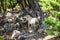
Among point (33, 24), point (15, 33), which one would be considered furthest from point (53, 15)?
point (33, 24)

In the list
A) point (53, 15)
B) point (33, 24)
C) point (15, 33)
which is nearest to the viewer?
point (53, 15)

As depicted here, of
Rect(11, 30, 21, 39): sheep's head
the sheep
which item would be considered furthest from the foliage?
the sheep

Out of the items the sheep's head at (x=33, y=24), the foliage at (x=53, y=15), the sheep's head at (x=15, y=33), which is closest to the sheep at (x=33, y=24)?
the sheep's head at (x=33, y=24)

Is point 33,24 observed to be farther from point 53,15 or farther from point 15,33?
point 53,15

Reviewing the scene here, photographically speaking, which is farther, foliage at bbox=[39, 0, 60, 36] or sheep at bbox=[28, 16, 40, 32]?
sheep at bbox=[28, 16, 40, 32]

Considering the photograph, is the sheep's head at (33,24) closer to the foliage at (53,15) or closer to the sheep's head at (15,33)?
the sheep's head at (15,33)

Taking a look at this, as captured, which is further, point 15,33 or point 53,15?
point 15,33

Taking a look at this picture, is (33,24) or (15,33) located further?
(33,24)

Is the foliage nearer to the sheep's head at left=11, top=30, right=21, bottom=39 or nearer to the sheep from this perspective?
the sheep's head at left=11, top=30, right=21, bottom=39

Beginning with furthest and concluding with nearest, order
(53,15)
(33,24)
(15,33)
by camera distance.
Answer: (33,24) → (15,33) → (53,15)

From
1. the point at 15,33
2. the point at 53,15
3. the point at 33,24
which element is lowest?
the point at 15,33

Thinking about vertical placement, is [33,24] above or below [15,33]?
above

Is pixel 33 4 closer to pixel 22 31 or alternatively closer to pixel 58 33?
pixel 22 31

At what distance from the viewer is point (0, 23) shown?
10023mm
